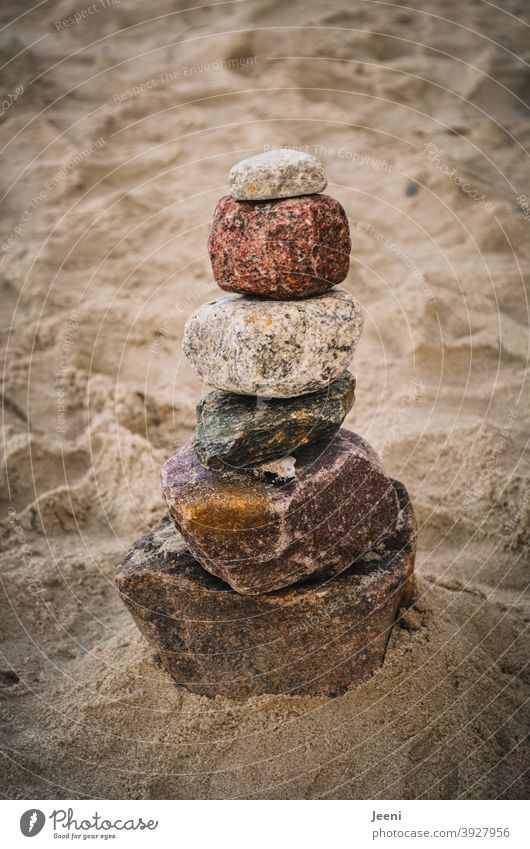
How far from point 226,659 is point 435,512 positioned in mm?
2329

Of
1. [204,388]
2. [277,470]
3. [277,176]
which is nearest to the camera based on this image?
[277,176]

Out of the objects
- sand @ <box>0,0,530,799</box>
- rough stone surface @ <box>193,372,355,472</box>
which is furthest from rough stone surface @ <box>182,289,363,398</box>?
sand @ <box>0,0,530,799</box>

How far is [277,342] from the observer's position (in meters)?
3.51

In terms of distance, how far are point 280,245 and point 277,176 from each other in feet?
1.06

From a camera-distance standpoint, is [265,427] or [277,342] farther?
[265,427]

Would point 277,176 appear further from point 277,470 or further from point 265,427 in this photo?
point 277,470

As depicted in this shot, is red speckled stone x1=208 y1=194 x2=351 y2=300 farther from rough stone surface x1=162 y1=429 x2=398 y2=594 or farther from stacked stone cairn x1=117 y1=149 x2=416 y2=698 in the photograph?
rough stone surface x1=162 y1=429 x2=398 y2=594

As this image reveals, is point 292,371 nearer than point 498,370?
Yes

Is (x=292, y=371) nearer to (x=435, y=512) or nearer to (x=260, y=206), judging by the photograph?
(x=260, y=206)

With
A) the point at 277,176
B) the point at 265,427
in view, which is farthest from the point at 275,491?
the point at 277,176

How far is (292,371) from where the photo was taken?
11.7ft
